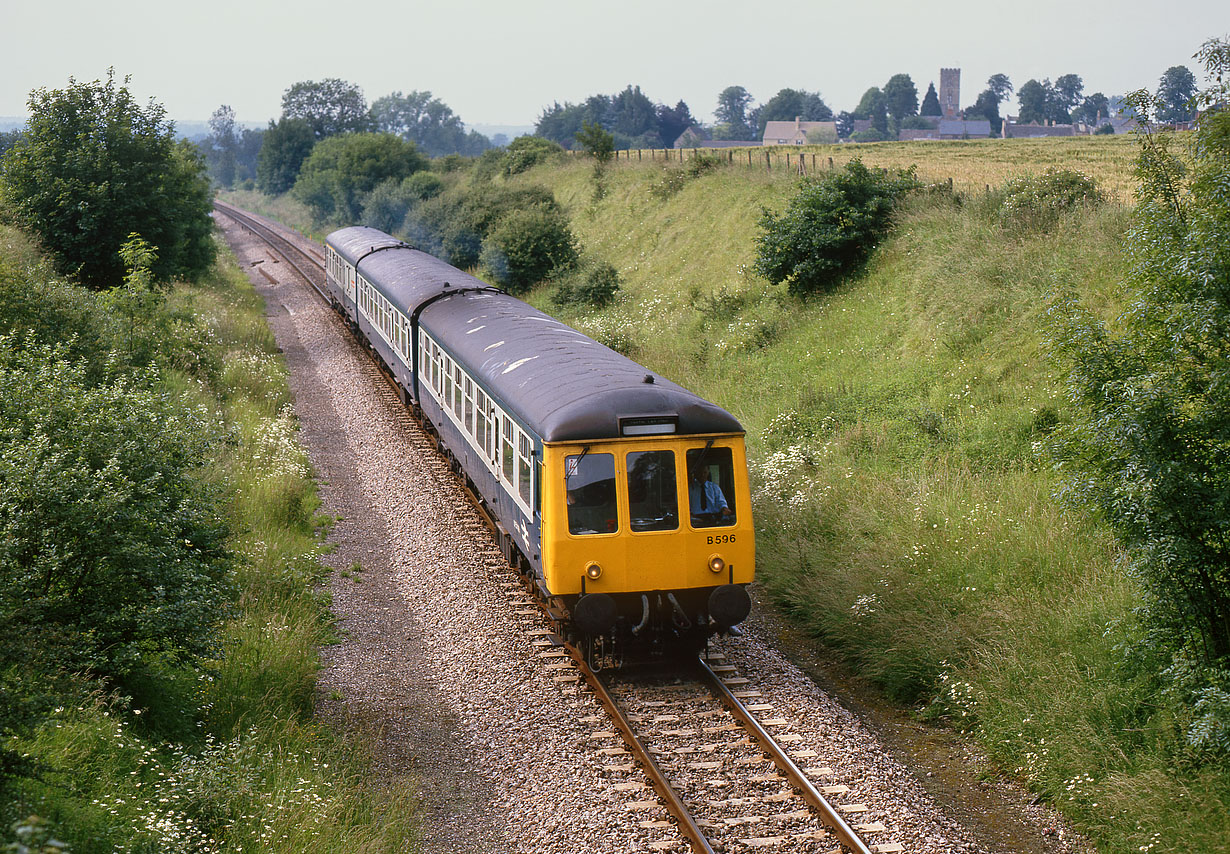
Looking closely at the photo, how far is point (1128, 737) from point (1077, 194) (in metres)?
12.7

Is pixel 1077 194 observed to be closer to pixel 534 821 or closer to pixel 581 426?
pixel 581 426

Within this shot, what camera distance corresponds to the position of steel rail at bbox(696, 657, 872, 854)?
7.29 m

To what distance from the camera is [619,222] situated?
39.7 m

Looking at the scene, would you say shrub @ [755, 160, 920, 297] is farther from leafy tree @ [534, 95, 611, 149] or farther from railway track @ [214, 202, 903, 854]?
leafy tree @ [534, 95, 611, 149]

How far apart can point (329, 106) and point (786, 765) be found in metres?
98.4

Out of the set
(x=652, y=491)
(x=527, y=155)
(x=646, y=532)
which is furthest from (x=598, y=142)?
(x=646, y=532)

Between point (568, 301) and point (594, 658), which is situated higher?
point (568, 301)

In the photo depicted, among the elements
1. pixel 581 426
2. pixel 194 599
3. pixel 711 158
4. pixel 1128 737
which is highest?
pixel 711 158

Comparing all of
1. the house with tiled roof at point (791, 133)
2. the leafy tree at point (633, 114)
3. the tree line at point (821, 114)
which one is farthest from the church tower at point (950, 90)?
the leafy tree at point (633, 114)

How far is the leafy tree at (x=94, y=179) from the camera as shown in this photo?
80.6 feet

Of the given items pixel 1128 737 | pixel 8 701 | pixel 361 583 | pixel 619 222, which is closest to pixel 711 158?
pixel 619 222

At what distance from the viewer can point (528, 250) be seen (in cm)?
3319

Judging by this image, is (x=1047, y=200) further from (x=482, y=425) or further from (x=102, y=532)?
(x=102, y=532)

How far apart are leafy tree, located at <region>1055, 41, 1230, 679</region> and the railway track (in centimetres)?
280
